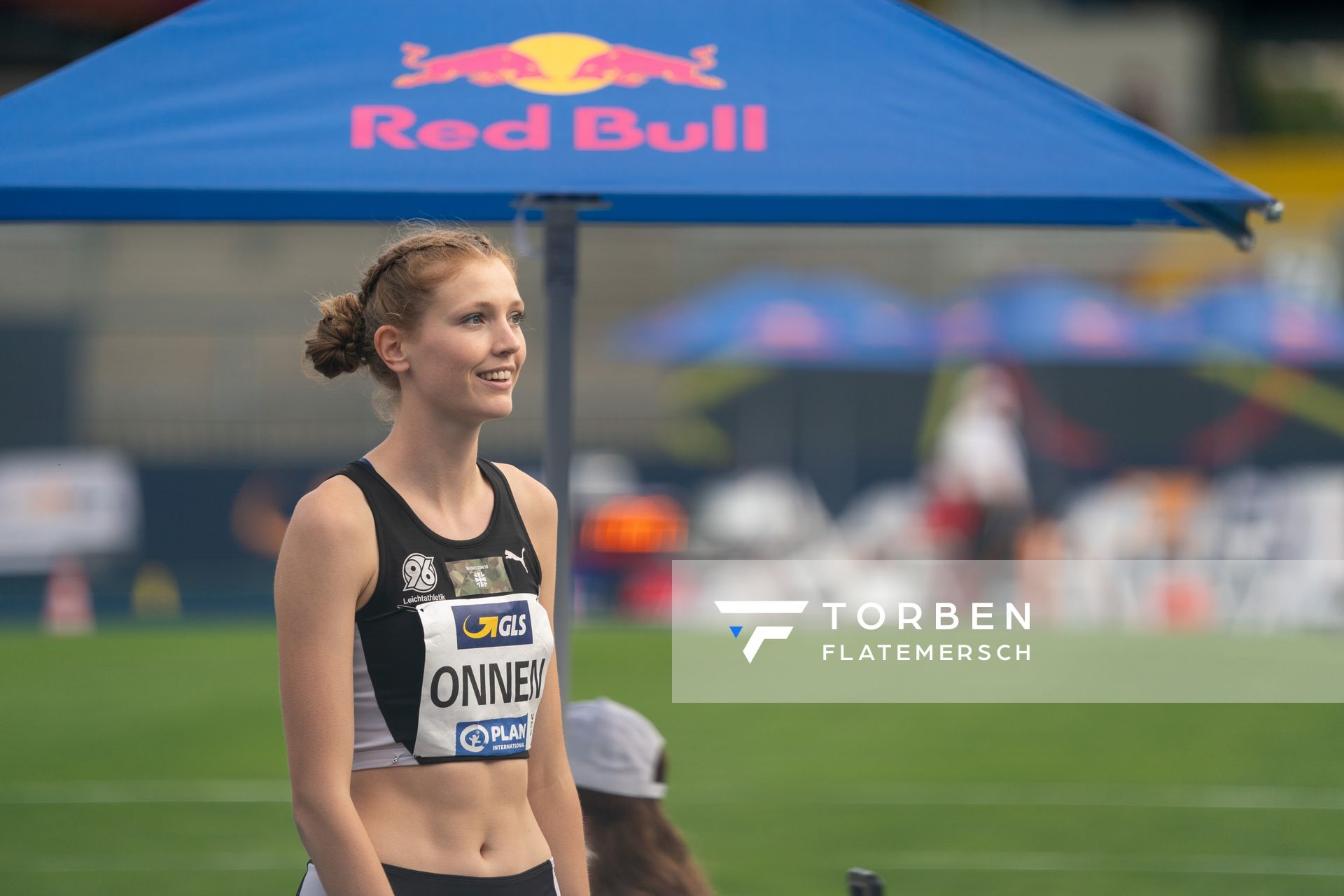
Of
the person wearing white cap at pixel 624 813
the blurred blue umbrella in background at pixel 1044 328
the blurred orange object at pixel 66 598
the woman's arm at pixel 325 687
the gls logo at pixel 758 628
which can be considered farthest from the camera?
the blurred blue umbrella in background at pixel 1044 328

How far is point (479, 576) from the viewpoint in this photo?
2.55 m

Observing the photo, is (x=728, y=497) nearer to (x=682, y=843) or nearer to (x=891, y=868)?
(x=891, y=868)

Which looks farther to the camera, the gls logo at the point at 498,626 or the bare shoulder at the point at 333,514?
the gls logo at the point at 498,626

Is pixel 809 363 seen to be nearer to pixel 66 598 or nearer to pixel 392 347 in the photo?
pixel 66 598

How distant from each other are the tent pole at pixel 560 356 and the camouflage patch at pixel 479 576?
4.16 feet

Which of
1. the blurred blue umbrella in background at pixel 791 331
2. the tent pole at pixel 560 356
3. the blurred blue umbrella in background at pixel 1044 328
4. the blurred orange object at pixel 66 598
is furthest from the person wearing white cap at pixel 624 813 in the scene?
the blurred blue umbrella in background at pixel 1044 328

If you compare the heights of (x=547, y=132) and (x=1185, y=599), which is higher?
(x=547, y=132)

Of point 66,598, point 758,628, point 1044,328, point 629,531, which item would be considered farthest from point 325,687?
point 1044,328

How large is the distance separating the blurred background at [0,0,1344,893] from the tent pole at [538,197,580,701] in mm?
4011

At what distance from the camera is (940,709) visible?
35.3ft

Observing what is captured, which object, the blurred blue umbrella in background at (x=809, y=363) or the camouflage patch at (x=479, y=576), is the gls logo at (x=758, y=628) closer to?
the camouflage patch at (x=479, y=576)

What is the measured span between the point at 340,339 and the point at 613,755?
1.21 meters

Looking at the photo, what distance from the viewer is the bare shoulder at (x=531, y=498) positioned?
272 cm

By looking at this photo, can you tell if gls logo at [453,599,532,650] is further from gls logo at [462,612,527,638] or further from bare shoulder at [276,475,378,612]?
bare shoulder at [276,475,378,612]
